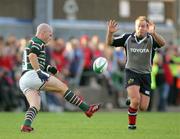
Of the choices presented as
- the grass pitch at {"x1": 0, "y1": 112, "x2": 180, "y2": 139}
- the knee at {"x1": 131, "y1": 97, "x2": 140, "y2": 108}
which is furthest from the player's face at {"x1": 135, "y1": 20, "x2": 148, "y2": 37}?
the grass pitch at {"x1": 0, "y1": 112, "x2": 180, "y2": 139}

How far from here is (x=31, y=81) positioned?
16.1 m

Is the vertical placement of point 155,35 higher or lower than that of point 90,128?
higher

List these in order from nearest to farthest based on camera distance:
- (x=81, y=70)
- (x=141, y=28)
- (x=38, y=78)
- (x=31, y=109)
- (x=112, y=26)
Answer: (x=31, y=109) → (x=38, y=78) → (x=112, y=26) → (x=141, y=28) → (x=81, y=70)

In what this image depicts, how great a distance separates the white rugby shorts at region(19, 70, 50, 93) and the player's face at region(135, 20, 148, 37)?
2.54 metres

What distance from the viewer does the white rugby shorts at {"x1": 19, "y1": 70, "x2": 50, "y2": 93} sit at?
16094mm

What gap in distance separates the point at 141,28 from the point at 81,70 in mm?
10928

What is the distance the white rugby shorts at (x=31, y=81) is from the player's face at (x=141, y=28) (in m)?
2.54

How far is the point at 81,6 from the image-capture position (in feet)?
131

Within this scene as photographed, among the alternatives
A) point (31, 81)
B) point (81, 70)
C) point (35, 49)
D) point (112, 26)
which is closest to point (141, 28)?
point (112, 26)

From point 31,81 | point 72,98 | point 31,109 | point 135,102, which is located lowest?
point 135,102

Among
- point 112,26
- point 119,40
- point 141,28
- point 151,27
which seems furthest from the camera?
point 119,40

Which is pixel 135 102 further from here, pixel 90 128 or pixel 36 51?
pixel 36 51

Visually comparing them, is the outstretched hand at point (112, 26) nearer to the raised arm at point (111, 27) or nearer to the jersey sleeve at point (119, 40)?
the raised arm at point (111, 27)

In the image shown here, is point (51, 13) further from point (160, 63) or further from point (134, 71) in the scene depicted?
point (134, 71)
